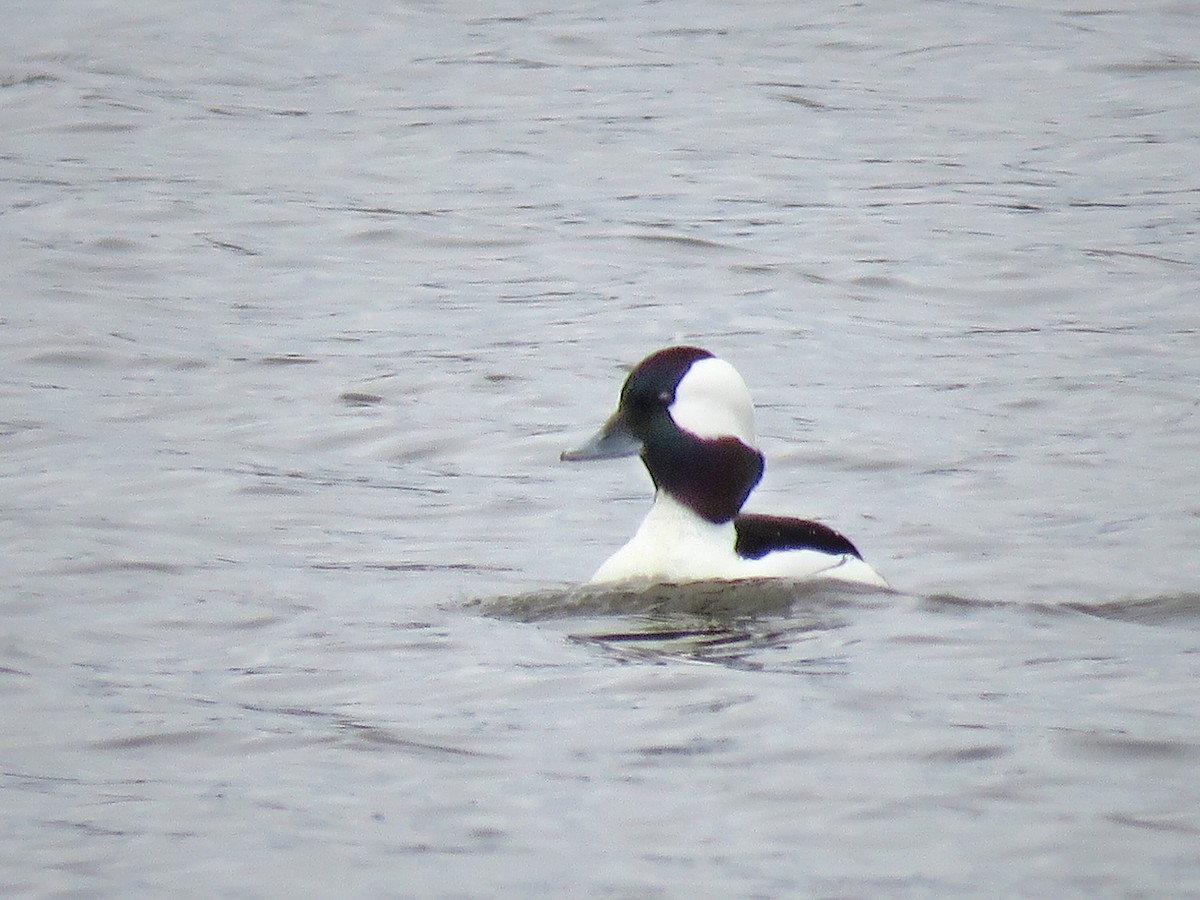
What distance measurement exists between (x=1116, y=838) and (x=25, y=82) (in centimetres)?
1465

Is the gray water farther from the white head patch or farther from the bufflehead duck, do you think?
the white head patch

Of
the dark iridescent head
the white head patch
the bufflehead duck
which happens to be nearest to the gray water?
the bufflehead duck

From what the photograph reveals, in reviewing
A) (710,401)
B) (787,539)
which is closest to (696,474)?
(710,401)

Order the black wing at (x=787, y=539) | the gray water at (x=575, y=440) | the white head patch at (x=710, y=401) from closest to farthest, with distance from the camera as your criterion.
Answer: the gray water at (x=575, y=440) → the white head patch at (x=710, y=401) → the black wing at (x=787, y=539)

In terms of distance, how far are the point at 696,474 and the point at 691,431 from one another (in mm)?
145

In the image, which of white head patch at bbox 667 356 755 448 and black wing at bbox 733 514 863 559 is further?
black wing at bbox 733 514 863 559

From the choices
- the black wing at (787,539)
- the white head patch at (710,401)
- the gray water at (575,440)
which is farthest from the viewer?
the black wing at (787,539)

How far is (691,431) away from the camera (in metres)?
7.75

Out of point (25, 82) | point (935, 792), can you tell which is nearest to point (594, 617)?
point (935, 792)

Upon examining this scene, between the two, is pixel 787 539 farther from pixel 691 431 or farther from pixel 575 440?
pixel 575 440

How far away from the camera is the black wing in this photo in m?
7.85

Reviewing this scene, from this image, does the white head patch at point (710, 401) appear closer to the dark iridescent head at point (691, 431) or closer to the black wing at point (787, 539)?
the dark iridescent head at point (691, 431)

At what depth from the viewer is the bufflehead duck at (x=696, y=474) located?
7.73 metres

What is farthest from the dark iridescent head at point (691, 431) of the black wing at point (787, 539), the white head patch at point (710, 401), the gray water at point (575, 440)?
the gray water at point (575, 440)
